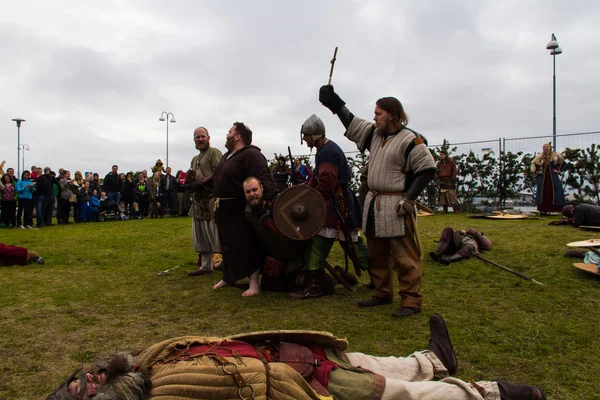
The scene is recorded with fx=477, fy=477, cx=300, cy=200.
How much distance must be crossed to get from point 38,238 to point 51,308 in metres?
5.97

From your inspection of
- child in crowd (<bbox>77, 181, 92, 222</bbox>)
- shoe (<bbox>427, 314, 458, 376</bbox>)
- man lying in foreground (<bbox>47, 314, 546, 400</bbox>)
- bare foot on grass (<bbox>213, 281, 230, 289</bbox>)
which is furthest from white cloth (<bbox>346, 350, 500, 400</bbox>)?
child in crowd (<bbox>77, 181, 92, 222</bbox>)

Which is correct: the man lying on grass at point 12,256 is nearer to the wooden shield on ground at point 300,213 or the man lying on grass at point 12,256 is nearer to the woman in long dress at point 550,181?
the wooden shield on ground at point 300,213

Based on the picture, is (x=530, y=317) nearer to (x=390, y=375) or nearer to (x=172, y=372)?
(x=390, y=375)

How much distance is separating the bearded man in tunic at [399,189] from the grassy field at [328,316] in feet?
1.31

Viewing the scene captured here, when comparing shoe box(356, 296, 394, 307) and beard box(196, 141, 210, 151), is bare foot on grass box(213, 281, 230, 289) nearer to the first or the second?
shoe box(356, 296, 394, 307)

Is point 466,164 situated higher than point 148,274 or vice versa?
point 466,164

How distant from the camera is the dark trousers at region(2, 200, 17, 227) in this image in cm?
1229

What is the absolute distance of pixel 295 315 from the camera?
4.14 meters

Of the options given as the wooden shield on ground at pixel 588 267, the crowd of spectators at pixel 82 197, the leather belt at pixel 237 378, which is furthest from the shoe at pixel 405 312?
the crowd of spectators at pixel 82 197

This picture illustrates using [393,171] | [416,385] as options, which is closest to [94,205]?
[393,171]

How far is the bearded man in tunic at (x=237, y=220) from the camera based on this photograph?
4.90 meters

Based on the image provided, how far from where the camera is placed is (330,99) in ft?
14.4

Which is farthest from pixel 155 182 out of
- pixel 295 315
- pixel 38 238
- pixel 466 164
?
pixel 295 315

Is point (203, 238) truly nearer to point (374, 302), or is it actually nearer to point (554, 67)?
point (374, 302)
